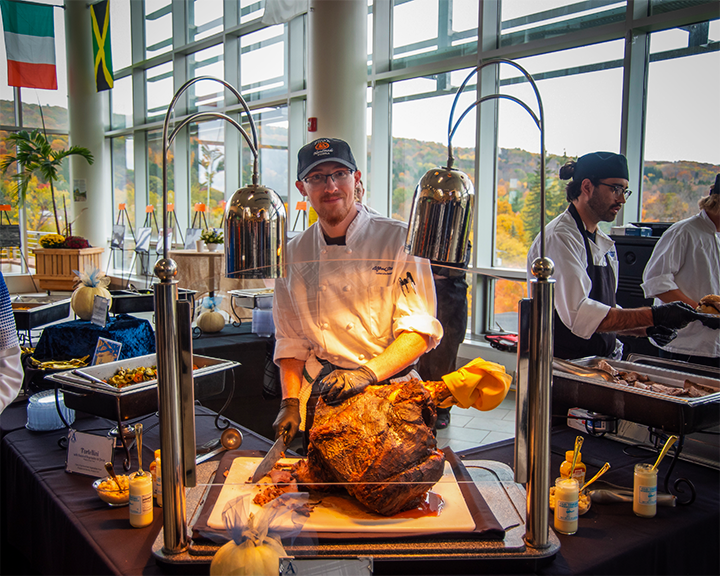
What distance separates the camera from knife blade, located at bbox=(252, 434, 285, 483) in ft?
3.95

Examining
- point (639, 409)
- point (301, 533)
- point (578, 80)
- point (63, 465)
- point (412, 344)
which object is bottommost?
point (63, 465)

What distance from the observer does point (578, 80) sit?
14.9 feet

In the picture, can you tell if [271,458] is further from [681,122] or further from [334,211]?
[681,122]

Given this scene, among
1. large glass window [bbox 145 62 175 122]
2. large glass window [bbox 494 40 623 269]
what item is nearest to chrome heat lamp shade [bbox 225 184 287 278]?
large glass window [bbox 494 40 623 269]

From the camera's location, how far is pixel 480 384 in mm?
1124

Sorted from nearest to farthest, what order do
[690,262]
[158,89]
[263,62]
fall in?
[690,262], [263,62], [158,89]

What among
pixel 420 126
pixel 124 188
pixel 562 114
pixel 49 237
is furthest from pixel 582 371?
pixel 124 188

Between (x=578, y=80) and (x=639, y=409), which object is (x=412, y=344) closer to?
(x=639, y=409)

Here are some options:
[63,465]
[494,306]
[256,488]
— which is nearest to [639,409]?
[494,306]

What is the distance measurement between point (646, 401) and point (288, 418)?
91 cm

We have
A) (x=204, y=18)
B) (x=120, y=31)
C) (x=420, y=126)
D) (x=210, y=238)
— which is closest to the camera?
(x=210, y=238)

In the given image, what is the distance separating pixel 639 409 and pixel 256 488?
975mm

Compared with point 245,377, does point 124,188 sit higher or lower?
higher

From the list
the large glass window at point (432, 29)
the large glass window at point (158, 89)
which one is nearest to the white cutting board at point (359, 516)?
the large glass window at point (432, 29)
